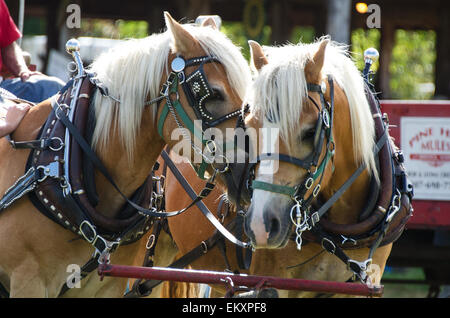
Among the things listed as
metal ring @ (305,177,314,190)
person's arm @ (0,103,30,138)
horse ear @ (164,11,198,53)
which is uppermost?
horse ear @ (164,11,198,53)

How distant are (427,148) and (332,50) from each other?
7.02ft

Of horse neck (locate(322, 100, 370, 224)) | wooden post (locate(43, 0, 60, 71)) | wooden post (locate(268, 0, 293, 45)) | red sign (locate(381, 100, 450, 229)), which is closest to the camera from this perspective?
horse neck (locate(322, 100, 370, 224))

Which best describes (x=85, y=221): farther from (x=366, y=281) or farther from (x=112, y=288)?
(x=366, y=281)

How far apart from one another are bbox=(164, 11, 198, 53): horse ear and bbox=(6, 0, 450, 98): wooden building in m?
6.32

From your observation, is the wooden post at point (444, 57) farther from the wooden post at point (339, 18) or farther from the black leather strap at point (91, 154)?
the black leather strap at point (91, 154)

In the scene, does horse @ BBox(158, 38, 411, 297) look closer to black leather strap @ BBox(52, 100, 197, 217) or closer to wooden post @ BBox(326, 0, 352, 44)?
black leather strap @ BBox(52, 100, 197, 217)

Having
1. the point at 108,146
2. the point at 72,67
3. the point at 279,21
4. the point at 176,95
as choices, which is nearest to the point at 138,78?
the point at 176,95

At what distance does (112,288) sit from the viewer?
3.01 m

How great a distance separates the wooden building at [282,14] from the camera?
33.0 feet

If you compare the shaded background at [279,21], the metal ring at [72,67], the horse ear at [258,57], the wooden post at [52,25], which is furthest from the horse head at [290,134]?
the wooden post at [52,25]

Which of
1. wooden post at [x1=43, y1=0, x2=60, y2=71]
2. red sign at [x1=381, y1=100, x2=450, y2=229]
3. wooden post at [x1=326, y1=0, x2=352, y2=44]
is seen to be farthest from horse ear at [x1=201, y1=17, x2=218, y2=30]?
wooden post at [x1=43, y1=0, x2=60, y2=71]

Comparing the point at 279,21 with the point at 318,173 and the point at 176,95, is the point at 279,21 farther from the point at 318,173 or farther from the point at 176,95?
the point at 318,173

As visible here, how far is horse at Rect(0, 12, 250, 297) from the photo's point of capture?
2.67 m
